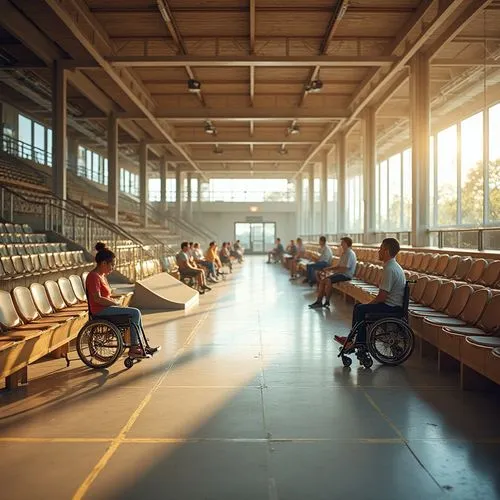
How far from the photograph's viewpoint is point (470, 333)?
5129mm

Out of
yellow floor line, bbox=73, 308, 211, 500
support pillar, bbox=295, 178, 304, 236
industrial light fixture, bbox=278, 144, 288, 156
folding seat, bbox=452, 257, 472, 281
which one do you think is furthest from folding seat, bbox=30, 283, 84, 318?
support pillar, bbox=295, 178, 304, 236

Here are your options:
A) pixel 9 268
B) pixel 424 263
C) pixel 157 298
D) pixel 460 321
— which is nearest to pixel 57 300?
pixel 9 268

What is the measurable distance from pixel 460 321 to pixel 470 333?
714mm

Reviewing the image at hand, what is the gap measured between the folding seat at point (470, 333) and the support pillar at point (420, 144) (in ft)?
26.6

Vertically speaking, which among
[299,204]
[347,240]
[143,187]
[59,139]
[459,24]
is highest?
[459,24]

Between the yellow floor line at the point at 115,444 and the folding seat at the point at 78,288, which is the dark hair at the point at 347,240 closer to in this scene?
the folding seat at the point at 78,288

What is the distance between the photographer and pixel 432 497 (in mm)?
2896

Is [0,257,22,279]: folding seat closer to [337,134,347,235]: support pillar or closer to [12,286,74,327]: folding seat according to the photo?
[12,286,74,327]: folding seat

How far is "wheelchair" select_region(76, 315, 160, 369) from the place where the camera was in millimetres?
5762

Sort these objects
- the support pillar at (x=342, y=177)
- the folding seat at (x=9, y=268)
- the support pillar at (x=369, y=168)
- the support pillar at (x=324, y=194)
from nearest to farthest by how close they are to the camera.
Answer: the folding seat at (x=9, y=268)
the support pillar at (x=369, y=168)
the support pillar at (x=342, y=177)
the support pillar at (x=324, y=194)

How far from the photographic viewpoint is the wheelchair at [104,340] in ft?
18.9

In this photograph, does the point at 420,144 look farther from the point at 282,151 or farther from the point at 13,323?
the point at 282,151

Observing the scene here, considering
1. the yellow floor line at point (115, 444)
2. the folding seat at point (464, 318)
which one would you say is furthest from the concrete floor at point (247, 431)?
the folding seat at point (464, 318)

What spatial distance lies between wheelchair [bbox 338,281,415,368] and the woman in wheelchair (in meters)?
2.07
